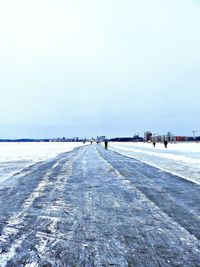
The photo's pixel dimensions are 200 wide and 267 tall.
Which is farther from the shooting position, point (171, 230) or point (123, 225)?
point (123, 225)

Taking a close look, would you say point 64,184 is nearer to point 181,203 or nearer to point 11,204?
point 11,204

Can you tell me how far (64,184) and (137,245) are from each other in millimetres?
6590

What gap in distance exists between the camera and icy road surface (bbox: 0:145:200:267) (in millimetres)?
4008

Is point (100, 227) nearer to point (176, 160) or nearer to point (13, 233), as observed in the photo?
point (13, 233)

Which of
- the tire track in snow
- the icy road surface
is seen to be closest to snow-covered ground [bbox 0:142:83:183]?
the icy road surface

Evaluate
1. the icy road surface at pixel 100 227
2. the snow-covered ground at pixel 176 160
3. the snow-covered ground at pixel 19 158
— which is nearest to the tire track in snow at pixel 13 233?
the icy road surface at pixel 100 227

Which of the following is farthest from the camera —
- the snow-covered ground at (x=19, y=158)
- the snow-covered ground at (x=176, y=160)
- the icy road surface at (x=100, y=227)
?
the snow-covered ground at (x=19, y=158)

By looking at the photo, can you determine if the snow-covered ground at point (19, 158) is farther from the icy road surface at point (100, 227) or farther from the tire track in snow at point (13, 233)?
the tire track in snow at point (13, 233)

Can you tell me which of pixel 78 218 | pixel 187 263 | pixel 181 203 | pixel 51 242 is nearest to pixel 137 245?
pixel 187 263

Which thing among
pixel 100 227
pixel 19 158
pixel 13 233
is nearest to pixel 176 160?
pixel 19 158

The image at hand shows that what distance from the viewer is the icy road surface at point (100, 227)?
4.01 m

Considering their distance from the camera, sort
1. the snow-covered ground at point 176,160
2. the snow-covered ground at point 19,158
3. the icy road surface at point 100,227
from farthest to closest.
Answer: the snow-covered ground at point 19,158, the snow-covered ground at point 176,160, the icy road surface at point 100,227

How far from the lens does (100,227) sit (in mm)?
5426

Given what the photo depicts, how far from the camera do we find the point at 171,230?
5227 millimetres
